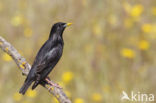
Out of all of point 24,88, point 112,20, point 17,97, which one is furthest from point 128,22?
point 24,88

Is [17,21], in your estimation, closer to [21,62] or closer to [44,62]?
[44,62]

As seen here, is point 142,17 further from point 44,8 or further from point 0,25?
point 0,25

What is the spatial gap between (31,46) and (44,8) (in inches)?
44.1

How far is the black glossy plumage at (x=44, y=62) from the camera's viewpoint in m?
5.51

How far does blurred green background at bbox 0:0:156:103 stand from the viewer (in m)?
7.41

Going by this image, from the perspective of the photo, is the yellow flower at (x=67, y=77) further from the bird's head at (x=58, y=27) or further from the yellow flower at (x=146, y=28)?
the yellow flower at (x=146, y=28)

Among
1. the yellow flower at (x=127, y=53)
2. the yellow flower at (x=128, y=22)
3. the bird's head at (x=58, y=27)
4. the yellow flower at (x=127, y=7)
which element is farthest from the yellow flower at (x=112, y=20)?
the bird's head at (x=58, y=27)

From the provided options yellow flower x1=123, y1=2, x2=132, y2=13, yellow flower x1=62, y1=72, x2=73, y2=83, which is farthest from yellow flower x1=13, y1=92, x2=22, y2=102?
yellow flower x1=123, y1=2, x2=132, y2=13

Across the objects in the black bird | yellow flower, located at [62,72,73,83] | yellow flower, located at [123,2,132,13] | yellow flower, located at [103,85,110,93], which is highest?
yellow flower, located at [123,2,132,13]

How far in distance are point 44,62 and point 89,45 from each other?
254 centimetres

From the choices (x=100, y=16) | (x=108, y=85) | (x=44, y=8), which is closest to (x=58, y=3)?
(x=44, y=8)

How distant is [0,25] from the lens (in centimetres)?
875

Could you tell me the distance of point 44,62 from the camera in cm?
572

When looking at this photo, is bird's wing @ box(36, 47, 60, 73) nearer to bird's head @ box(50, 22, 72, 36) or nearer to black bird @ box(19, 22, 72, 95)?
black bird @ box(19, 22, 72, 95)
